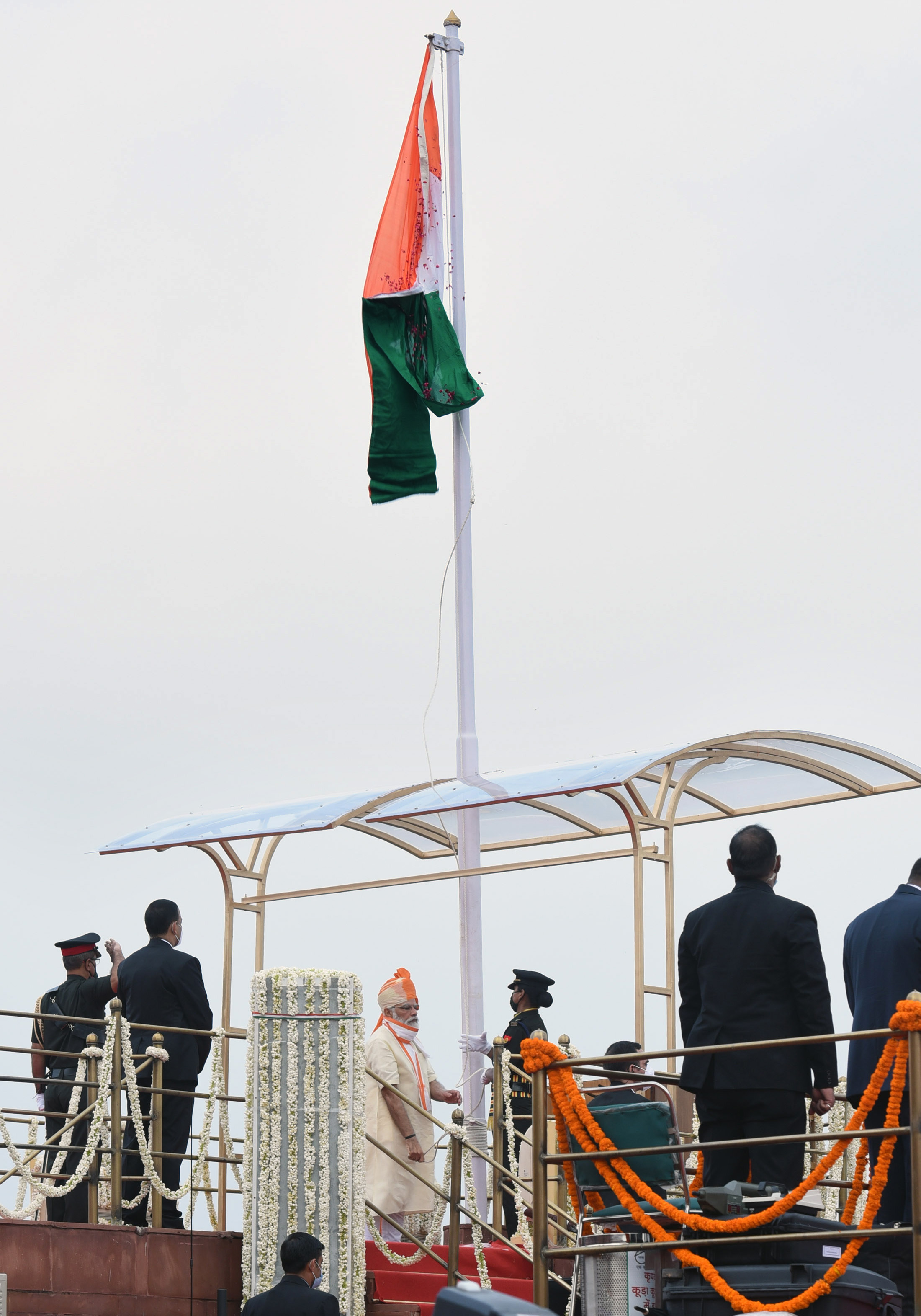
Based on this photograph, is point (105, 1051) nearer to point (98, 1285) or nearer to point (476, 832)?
point (98, 1285)

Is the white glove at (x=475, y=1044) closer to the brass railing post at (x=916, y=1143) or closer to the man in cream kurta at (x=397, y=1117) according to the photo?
the man in cream kurta at (x=397, y=1117)

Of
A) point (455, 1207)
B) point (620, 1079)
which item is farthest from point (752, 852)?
point (455, 1207)

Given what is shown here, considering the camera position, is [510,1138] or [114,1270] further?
[510,1138]

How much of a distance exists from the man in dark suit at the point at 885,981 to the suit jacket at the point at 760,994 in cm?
28

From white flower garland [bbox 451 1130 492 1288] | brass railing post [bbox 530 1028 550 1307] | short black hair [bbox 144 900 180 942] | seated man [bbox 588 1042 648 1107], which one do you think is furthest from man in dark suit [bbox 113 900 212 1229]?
brass railing post [bbox 530 1028 550 1307]

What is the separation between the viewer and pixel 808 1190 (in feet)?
22.5

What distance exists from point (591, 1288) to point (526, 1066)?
39.8 inches

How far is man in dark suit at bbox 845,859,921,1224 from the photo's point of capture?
8.12 m

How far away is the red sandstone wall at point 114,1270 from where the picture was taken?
10.3 metres

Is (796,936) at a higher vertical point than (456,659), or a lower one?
lower

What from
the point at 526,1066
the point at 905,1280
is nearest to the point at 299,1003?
the point at 526,1066

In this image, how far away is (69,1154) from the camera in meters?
12.7

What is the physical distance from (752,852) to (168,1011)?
5.33 m

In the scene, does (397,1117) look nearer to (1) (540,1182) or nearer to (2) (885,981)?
(1) (540,1182)
